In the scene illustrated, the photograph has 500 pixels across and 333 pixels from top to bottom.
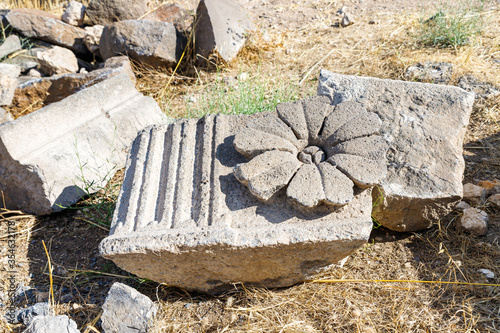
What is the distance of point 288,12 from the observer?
5.50m

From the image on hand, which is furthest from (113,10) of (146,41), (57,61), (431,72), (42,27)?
(431,72)

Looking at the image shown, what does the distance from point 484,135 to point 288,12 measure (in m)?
3.09

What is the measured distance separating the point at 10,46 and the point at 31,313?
3.83 metres

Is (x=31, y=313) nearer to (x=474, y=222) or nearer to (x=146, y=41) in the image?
(x=474, y=222)

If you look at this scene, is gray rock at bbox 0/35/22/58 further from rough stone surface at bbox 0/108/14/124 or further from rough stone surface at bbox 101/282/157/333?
rough stone surface at bbox 101/282/157/333

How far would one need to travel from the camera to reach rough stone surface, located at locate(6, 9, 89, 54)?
200 inches

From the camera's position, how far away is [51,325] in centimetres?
195

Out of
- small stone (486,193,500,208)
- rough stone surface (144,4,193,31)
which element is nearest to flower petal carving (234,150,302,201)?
small stone (486,193,500,208)

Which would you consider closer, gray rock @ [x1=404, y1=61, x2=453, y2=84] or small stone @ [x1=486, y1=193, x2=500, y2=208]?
small stone @ [x1=486, y1=193, x2=500, y2=208]

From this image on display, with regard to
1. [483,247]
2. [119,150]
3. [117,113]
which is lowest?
[483,247]

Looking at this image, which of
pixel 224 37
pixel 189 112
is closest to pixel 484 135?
pixel 189 112

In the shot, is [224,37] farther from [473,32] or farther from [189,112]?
[473,32]

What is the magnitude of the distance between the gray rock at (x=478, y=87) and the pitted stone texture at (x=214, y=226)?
7.12 feet

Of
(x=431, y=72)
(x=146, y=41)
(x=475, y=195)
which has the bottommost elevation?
(x=475, y=195)
